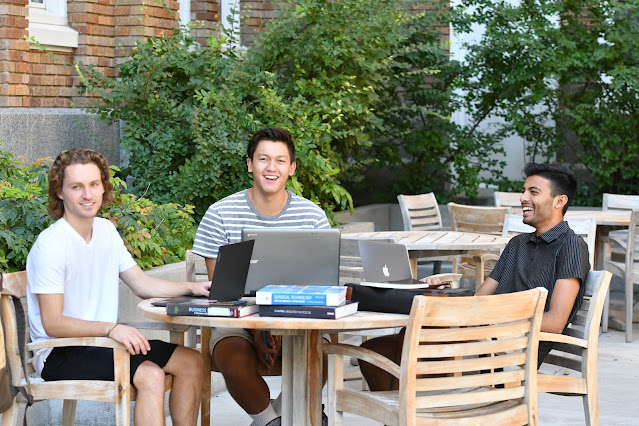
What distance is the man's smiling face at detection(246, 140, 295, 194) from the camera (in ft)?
15.1

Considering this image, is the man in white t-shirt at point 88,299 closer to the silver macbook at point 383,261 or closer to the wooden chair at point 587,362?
the silver macbook at point 383,261

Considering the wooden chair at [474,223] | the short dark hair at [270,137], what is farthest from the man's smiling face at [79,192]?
the wooden chair at [474,223]

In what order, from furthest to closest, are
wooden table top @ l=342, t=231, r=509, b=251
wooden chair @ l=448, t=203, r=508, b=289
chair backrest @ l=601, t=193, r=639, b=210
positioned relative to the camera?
chair backrest @ l=601, t=193, r=639, b=210, wooden chair @ l=448, t=203, r=508, b=289, wooden table top @ l=342, t=231, r=509, b=251

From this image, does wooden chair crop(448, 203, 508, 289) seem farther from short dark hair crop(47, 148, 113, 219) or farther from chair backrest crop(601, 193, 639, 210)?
short dark hair crop(47, 148, 113, 219)

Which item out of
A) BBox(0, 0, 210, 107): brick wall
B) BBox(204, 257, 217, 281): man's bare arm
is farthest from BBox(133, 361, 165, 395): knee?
BBox(0, 0, 210, 107): brick wall

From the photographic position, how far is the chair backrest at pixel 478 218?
25.3ft

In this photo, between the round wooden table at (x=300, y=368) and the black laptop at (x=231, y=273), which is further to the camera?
the round wooden table at (x=300, y=368)

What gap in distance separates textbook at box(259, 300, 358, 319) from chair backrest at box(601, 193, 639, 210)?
5.68 m

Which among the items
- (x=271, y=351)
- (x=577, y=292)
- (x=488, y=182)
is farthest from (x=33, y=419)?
(x=488, y=182)

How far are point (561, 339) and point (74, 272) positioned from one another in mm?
1938

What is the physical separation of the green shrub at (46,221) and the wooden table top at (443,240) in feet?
3.57

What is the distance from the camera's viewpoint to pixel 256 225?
4664 millimetres

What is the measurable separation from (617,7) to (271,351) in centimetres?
668

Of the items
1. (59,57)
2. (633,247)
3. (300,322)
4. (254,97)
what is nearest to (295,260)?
(300,322)
